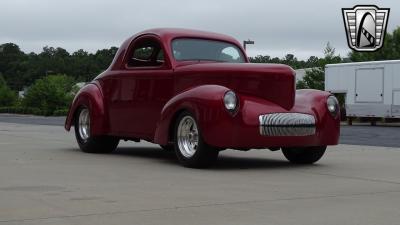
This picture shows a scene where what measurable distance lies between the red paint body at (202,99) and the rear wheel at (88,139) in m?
0.27

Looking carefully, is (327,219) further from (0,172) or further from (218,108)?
(0,172)

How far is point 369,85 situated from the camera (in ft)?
102

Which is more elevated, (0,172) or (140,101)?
(140,101)

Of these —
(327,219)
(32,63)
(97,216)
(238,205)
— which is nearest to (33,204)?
(97,216)

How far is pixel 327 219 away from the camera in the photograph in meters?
5.63

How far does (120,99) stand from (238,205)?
17.9 feet

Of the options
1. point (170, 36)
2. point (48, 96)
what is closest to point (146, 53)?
point (170, 36)

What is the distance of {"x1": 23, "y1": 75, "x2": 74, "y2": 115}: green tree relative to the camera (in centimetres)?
6994

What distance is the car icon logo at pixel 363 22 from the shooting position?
62.0 ft

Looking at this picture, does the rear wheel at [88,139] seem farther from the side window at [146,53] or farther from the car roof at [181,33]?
the car roof at [181,33]

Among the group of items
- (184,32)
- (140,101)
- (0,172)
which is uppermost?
(184,32)

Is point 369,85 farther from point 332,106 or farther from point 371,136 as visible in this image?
point 332,106

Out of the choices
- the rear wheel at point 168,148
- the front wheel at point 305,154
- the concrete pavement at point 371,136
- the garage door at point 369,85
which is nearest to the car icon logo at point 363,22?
the concrete pavement at point 371,136

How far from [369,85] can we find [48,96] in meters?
45.6
